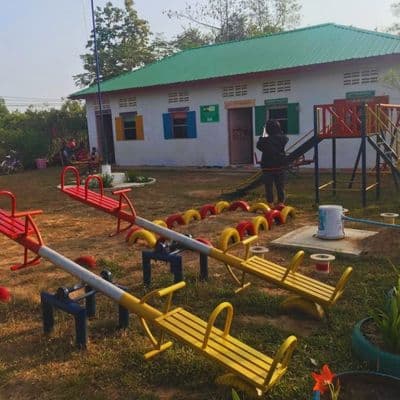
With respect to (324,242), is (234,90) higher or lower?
higher

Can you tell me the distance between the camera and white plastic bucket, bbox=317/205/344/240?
5836 mm

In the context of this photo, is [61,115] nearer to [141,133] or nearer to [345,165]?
[141,133]

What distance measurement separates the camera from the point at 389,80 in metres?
11.2

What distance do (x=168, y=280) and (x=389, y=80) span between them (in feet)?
29.2

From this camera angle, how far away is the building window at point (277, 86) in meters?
14.4

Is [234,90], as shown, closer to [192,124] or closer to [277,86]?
[277,86]

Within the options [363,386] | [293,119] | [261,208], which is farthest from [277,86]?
[363,386]

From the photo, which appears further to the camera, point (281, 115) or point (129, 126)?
A: point (129, 126)

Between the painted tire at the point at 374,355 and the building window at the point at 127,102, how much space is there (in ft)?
54.0

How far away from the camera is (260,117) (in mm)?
15039

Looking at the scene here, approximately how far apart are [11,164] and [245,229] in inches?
672

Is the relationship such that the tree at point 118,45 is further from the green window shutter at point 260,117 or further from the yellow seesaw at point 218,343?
the yellow seesaw at point 218,343

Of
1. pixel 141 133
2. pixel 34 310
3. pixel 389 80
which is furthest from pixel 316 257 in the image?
pixel 141 133

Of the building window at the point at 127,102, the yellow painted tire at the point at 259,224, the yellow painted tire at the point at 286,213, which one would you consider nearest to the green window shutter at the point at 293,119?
the building window at the point at 127,102
